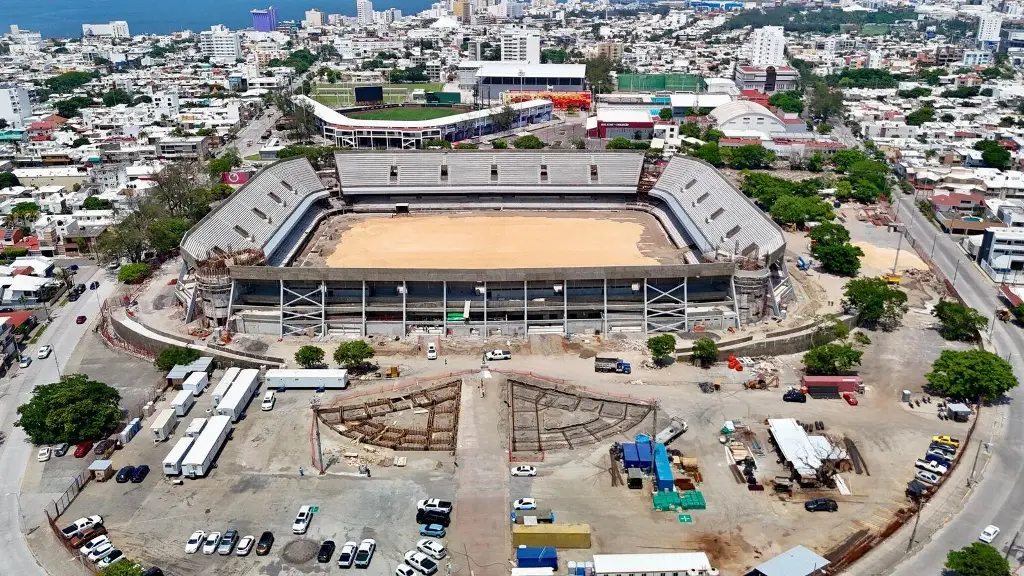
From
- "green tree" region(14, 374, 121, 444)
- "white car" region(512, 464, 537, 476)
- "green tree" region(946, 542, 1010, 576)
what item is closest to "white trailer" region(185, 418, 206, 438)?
"green tree" region(14, 374, 121, 444)

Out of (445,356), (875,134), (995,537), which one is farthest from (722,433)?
(875,134)

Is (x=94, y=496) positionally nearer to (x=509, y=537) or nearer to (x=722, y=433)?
(x=509, y=537)

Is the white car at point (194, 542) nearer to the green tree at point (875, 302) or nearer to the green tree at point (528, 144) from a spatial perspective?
the green tree at point (875, 302)

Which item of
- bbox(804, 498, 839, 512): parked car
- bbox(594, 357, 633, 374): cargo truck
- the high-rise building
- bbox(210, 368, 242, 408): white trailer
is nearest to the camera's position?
bbox(804, 498, 839, 512): parked car

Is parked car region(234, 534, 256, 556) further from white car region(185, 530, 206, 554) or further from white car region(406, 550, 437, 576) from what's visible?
white car region(406, 550, 437, 576)

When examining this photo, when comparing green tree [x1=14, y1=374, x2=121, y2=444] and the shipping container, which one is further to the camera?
green tree [x1=14, y1=374, x2=121, y2=444]

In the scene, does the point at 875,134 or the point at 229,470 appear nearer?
the point at 229,470
